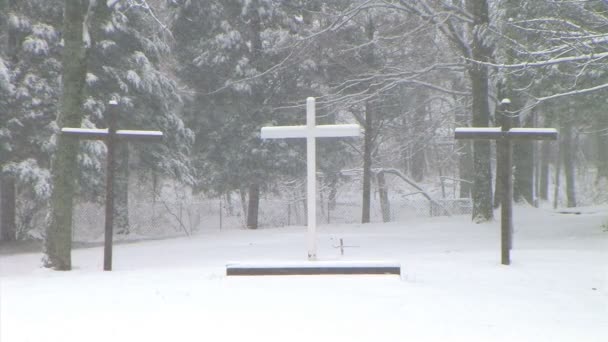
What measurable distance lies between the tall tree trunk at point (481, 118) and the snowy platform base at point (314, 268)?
9.50m

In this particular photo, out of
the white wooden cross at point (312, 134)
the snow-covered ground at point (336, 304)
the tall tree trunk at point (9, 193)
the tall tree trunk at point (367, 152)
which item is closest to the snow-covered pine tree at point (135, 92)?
the tall tree trunk at point (9, 193)

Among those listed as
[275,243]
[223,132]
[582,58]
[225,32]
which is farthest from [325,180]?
[582,58]

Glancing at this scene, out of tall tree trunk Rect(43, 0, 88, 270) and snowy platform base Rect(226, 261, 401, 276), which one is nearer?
snowy platform base Rect(226, 261, 401, 276)

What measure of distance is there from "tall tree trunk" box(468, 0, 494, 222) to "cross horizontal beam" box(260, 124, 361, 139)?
847 cm

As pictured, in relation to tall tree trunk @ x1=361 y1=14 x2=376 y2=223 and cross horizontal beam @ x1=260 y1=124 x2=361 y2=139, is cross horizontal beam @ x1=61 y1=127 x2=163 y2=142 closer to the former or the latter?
cross horizontal beam @ x1=260 y1=124 x2=361 y2=139

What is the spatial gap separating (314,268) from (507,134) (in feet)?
11.6

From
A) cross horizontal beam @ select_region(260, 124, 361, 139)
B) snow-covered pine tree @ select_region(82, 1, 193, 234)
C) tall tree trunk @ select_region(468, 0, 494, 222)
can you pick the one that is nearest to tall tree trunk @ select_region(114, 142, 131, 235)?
snow-covered pine tree @ select_region(82, 1, 193, 234)

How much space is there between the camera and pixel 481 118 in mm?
17062

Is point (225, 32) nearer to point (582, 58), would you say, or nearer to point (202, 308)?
point (582, 58)

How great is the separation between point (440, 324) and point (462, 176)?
95.4ft

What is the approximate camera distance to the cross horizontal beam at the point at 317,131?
9130 mm

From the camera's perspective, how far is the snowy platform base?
8039mm

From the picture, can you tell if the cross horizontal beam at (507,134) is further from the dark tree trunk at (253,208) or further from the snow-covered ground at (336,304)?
the dark tree trunk at (253,208)

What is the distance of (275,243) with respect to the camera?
1700cm
